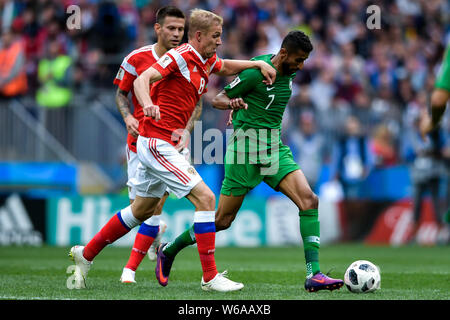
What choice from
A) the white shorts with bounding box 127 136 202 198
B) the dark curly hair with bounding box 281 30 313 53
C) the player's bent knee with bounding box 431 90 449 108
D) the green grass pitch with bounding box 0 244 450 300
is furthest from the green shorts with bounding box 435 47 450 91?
the white shorts with bounding box 127 136 202 198

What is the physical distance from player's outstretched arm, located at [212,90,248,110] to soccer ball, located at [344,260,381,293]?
1.86 meters

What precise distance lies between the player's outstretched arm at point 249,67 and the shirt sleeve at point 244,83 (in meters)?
0.06

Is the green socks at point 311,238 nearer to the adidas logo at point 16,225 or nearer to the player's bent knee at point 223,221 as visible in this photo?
the player's bent knee at point 223,221

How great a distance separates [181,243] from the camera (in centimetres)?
836

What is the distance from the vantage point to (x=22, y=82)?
17.4 m

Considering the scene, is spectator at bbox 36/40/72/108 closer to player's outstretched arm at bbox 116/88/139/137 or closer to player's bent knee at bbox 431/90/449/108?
player's outstretched arm at bbox 116/88/139/137

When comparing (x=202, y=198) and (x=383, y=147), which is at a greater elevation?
(x=202, y=198)

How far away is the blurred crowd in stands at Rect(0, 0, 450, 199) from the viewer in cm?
1727

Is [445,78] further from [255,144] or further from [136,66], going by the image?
[136,66]

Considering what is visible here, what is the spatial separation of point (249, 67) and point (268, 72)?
223mm

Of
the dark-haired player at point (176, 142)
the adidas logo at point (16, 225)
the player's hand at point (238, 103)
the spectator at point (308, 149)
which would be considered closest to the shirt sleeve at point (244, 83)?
the dark-haired player at point (176, 142)

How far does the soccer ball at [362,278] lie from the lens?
7508mm

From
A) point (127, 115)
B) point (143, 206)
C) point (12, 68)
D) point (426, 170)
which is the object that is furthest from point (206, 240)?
point (12, 68)
